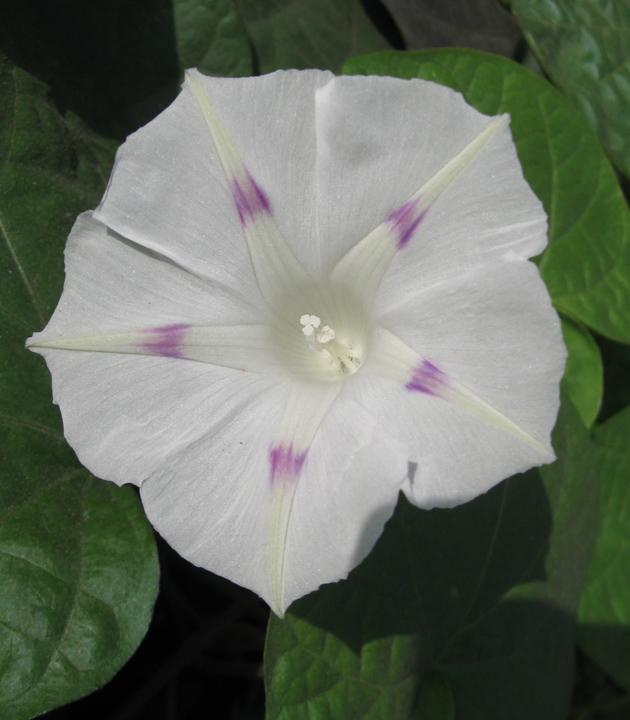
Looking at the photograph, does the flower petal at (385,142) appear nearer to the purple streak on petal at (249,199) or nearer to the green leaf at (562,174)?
the purple streak on petal at (249,199)

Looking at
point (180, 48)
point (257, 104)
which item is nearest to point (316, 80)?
point (257, 104)

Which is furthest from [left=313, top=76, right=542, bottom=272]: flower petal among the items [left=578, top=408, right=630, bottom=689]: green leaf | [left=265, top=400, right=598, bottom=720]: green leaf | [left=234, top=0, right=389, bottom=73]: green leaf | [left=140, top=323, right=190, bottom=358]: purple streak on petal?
[left=578, top=408, right=630, bottom=689]: green leaf

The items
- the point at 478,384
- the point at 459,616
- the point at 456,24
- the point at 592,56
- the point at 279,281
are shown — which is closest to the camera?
the point at 478,384

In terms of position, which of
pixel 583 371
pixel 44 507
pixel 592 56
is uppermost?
pixel 44 507

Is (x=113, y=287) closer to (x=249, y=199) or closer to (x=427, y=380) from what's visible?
(x=249, y=199)

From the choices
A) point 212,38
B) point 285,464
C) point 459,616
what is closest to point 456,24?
point 212,38
